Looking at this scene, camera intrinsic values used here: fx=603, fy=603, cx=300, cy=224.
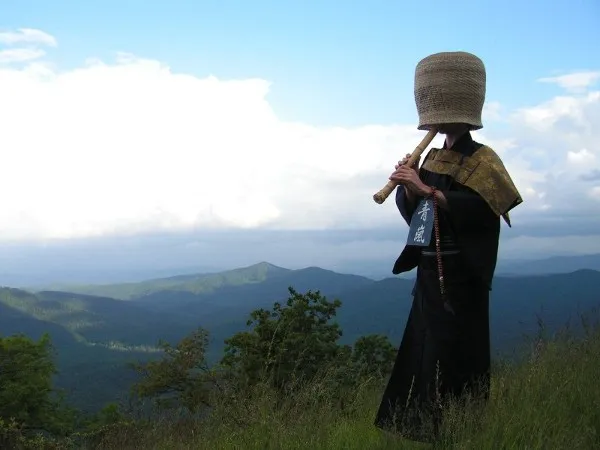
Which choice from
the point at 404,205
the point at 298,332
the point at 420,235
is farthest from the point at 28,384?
the point at 420,235

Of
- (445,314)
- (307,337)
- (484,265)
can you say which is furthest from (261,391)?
(307,337)

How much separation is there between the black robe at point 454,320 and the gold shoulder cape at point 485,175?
55mm

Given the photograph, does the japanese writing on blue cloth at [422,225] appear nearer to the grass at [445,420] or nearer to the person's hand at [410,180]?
the person's hand at [410,180]

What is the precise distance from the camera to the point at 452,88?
11.9 feet

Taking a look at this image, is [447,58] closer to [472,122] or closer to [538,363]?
[472,122]

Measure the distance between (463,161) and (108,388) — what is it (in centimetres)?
14059

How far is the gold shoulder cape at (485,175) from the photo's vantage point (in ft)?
11.6

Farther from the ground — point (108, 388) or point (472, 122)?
point (472, 122)

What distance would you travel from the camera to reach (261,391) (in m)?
4.54

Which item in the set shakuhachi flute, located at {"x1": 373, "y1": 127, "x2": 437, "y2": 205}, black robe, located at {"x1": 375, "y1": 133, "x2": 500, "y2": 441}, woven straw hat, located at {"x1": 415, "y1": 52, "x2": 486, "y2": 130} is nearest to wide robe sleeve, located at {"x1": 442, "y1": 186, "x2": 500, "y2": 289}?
black robe, located at {"x1": 375, "y1": 133, "x2": 500, "y2": 441}

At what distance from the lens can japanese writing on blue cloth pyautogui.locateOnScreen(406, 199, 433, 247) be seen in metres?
3.63

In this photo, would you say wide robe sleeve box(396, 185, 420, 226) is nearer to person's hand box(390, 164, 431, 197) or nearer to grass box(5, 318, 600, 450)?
person's hand box(390, 164, 431, 197)

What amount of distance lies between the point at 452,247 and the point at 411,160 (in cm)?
58

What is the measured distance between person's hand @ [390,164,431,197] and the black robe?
15 cm
